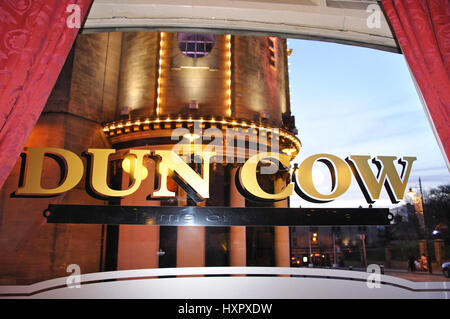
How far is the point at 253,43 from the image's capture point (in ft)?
31.2

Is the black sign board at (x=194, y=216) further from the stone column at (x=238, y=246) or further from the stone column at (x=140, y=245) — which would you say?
the stone column at (x=238, y=246)

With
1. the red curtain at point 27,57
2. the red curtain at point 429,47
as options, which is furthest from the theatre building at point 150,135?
the red curtain at point 429,47

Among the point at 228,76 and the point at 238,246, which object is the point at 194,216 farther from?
the point at 228,76

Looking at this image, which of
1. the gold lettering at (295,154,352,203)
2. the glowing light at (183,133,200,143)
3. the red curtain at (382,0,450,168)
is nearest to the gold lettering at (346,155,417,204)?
the gold lettering at (295,154,352,203)

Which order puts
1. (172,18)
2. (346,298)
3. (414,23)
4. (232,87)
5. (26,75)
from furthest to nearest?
(232,87) → (172,18) → (346,298) → (414,23) → (26,75)

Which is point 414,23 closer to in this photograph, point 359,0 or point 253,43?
point 359,0

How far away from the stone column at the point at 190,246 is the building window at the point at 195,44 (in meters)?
4.00

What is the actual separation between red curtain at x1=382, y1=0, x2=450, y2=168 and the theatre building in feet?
15.8

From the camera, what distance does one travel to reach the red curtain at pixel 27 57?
1836mm

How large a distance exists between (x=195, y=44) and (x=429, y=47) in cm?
756

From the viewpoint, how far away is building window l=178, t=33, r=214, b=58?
885 centimetres

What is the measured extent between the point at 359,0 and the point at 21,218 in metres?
7.64

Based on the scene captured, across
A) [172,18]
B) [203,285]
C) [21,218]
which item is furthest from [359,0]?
[21,218]

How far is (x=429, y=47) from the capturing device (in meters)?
2.11
